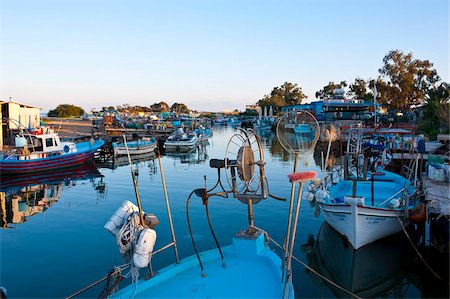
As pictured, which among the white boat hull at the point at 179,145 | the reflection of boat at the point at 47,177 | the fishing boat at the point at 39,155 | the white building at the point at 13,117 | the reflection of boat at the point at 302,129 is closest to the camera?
the reflection of boat at the point at 302,129

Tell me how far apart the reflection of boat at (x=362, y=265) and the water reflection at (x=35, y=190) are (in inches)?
495

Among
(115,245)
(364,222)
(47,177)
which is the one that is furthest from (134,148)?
(364,222)

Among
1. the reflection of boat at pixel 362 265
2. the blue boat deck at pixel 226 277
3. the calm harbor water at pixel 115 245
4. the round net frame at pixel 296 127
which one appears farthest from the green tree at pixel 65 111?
the blue boat deck at pixel 226 277

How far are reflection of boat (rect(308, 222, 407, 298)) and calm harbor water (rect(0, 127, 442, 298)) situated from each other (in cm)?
3

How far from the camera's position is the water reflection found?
54.9 ft

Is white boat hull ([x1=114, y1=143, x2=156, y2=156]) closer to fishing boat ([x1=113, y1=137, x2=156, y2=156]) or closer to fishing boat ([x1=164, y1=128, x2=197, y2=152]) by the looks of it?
fishing boat ([x1=113, y1=137, x2=156, y2=156])

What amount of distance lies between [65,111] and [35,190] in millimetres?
84349

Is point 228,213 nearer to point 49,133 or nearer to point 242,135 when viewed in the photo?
point 242,135

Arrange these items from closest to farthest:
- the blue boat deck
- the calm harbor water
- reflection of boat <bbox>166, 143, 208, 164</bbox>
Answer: the blue boat deck
the calm harbor water
reflection of boat <bbox>166, 143, 208, 164</bbox>

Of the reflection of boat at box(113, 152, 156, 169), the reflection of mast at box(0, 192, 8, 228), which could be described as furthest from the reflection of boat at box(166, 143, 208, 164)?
the reflection of mast at box(0, 192, 8, 228)

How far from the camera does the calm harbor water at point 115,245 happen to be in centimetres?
934

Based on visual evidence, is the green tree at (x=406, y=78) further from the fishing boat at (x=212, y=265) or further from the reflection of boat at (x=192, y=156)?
the fishing boat at (x=212, y=265)

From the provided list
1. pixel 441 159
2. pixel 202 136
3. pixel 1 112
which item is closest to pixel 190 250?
pixel 441 159

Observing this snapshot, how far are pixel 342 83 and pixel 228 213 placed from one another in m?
85.9
